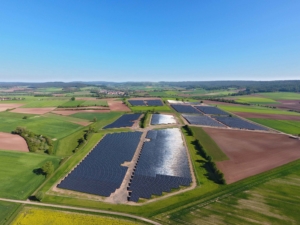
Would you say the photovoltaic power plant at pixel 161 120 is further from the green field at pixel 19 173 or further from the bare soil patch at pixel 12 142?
the bare soil patch at pixel 12 142

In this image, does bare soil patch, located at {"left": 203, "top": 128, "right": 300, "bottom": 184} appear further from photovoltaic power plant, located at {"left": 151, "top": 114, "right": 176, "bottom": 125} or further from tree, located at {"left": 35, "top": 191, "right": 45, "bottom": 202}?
tree, located at {"left": 35, "top": 191, "right": 45, "bottom": 202}

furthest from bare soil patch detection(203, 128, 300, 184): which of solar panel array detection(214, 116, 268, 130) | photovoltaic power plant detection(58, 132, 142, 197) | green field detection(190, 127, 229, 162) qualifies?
photovoltaic power plant detection(58, 132, 142, 197)

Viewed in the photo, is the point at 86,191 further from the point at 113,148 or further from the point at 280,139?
the point at 280,139

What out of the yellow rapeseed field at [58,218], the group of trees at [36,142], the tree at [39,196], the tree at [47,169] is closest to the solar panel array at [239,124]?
the yellow rapeseed field at [58,218]

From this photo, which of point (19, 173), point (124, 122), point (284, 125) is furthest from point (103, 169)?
point (284, 125)

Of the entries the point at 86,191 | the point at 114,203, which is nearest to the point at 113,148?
the point at 86,191

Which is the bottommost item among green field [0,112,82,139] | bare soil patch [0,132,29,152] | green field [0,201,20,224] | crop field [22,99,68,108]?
green field [0,201,20,224]

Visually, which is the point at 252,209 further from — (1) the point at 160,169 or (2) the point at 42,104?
(2) the point at 42,104
